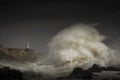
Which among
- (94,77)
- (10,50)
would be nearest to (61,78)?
(94,77)

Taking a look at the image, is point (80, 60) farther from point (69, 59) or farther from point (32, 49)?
point (32, 49)

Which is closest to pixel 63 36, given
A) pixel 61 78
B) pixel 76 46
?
pixel 76 46

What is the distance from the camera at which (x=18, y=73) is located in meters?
15.0

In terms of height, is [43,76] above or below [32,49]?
below

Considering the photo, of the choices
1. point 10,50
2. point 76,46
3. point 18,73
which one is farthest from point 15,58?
point 76,46

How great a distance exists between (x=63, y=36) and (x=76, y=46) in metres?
0.72

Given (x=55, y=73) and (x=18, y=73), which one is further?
(x=55, y=73)

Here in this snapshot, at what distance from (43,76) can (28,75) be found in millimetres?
608

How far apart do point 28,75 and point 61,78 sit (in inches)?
52.7

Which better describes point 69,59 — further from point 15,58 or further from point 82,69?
point 15,58

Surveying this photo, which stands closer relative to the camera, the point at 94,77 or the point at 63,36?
the point at 94,77

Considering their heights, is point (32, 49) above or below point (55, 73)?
above

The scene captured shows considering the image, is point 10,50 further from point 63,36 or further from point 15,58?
point 63,36

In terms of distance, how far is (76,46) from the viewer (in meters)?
16.6
